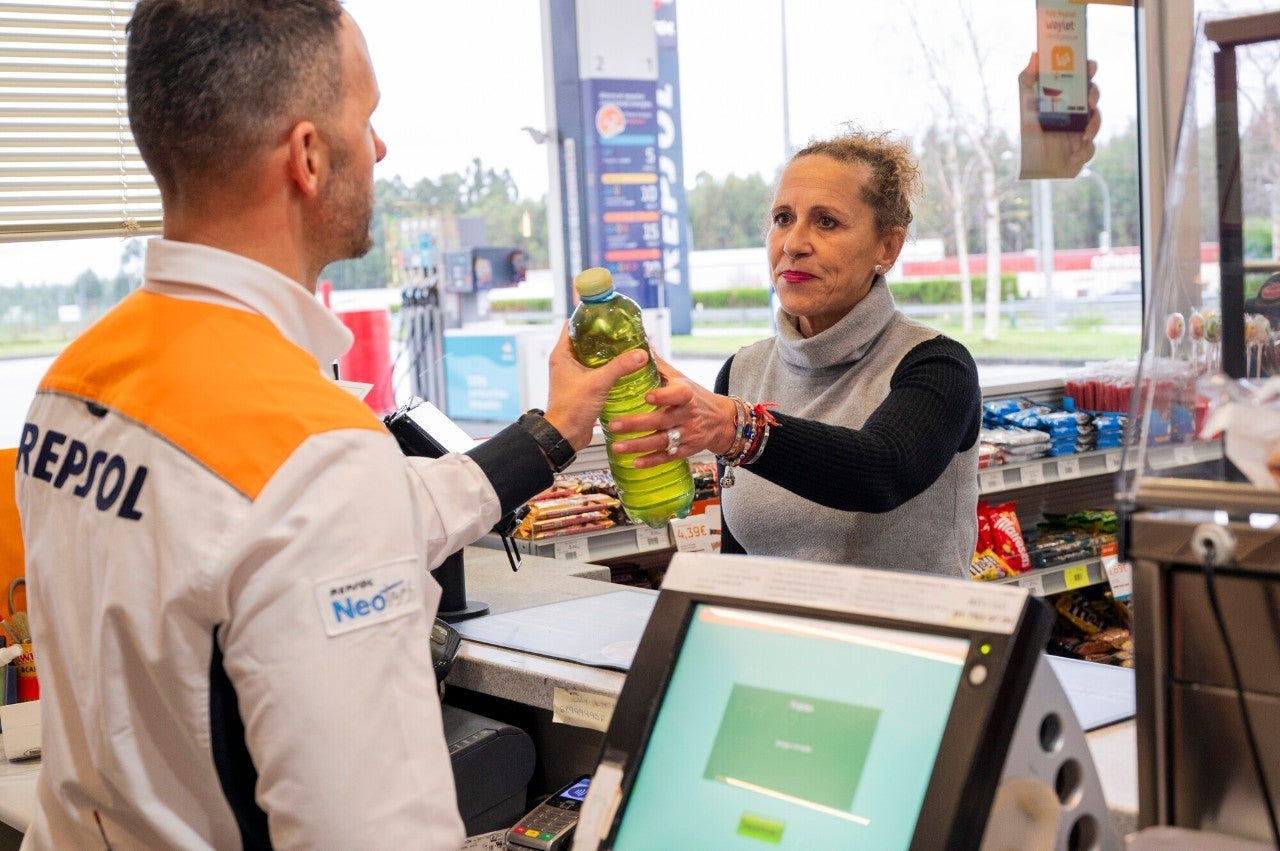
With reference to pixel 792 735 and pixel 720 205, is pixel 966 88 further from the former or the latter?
pixel 792 735

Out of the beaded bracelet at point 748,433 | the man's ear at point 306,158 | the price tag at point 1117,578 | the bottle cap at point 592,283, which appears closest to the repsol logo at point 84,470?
the man's ear at point 306,158

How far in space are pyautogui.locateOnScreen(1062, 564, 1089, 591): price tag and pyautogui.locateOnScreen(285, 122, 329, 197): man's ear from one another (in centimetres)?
362

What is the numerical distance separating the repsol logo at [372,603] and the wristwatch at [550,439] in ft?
1.60

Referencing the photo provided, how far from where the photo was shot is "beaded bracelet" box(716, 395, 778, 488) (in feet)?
6.10

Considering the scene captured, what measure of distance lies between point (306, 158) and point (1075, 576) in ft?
12.1

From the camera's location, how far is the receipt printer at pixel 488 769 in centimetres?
190

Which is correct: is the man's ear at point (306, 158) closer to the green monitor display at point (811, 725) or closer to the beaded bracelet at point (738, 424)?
the green monitor display at point (811, 725)

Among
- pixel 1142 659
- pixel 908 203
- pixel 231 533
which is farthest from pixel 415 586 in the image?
pixel 908 203

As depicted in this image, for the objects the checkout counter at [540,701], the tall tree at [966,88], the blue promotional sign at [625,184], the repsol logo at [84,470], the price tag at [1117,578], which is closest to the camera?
the repsol logo at [84,470]

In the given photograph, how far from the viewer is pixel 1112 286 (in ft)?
21.1

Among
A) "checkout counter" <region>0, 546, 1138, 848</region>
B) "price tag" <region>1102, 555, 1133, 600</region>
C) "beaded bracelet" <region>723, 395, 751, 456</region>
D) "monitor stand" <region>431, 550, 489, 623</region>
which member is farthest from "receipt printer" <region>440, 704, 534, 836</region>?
"price tag" <region>1102, 555, 1133, 600</region>

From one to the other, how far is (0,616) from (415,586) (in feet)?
6.29

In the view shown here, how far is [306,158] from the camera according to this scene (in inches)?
48.5

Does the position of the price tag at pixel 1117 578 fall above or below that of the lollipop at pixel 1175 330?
below
